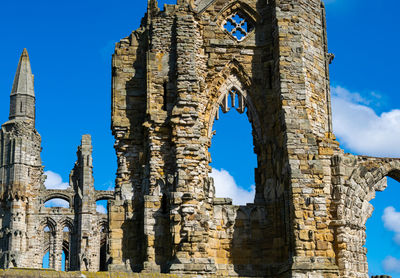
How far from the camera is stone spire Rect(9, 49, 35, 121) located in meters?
55.3

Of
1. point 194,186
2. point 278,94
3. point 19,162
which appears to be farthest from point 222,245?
point 19,162

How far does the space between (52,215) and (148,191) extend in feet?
129

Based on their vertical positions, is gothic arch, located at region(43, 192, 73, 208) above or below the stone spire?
below

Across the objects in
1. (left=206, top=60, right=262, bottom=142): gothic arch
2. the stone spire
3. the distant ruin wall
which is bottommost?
the distant ruin wall

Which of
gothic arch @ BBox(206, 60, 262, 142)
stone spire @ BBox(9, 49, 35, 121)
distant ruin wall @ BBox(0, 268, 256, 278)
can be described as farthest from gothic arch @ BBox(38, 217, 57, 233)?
distant ruin wall @ BBox(0, 268, 256, 278)

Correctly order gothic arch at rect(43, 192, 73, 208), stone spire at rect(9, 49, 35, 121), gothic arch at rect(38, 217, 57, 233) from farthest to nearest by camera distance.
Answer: gothic arch at rect(43, 192, 73, 208) < gothic arch at rect(38, 217, 57, 233) < stone spire at rect(9, 49, 35, 121)

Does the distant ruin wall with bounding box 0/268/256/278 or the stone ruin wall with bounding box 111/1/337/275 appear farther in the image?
the stone ruin wall with bounding box 111/1/337/275

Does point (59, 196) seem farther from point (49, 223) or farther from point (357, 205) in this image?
point (357, 205)

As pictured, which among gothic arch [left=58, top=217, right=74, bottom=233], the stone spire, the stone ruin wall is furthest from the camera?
gothic arch [left=58, top=217, right=74, bottom=233]

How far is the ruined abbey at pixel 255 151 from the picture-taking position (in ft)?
60.5

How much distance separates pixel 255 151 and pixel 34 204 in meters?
36.6

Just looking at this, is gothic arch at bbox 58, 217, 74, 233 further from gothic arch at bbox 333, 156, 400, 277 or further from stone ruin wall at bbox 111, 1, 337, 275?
gothic arch at bbox 333, 156, 400, 277

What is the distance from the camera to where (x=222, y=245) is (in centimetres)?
1941

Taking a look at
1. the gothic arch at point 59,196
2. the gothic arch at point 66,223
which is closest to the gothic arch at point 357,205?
the gothic arch at point 66,223
